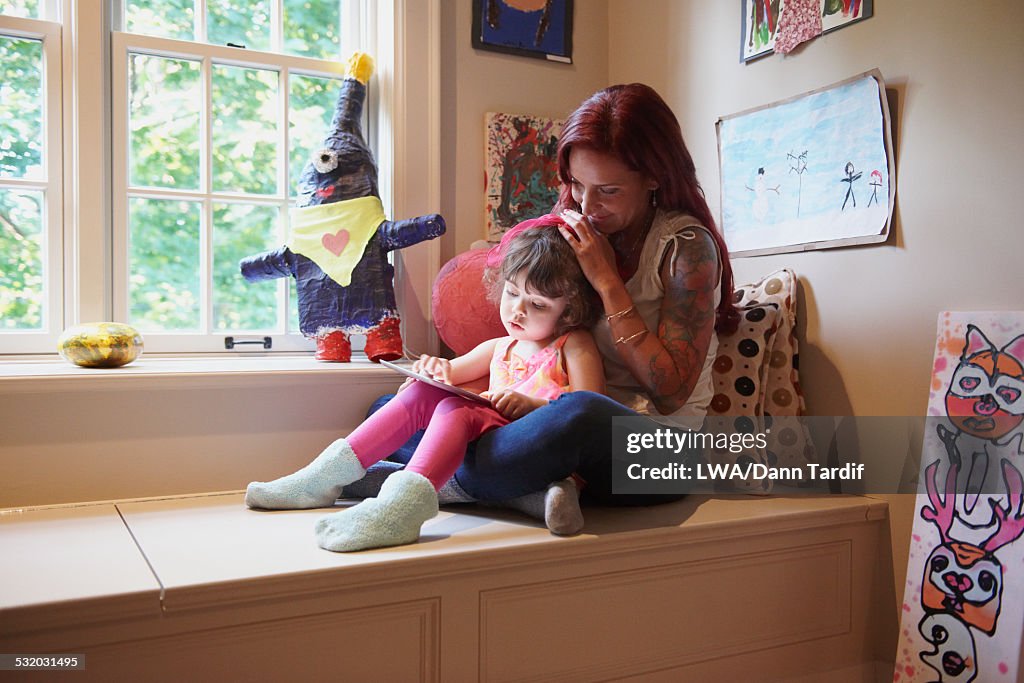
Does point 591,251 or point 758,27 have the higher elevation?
point 758,27

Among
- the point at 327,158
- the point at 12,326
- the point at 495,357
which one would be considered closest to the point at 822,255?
the point at 495,357

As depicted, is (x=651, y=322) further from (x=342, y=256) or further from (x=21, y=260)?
(x=21, y=260)

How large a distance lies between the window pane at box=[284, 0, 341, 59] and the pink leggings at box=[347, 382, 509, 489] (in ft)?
4.29

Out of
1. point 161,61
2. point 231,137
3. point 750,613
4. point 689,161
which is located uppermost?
point 161,61

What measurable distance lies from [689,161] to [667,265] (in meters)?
0.25

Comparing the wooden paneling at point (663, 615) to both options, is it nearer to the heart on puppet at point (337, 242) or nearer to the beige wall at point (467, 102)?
the heart on puppet at point (337, 242)

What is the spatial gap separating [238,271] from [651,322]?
1268mm

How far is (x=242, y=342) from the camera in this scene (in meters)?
2.37

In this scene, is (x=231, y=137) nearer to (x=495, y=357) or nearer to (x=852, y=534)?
(x=495, y=357)

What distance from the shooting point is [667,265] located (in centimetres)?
169

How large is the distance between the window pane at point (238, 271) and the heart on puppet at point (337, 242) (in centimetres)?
30

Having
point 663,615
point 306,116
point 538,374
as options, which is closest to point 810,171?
point 538,374

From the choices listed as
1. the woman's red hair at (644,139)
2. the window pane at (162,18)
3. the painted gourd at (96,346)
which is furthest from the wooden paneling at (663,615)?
the window pane at (162,18)

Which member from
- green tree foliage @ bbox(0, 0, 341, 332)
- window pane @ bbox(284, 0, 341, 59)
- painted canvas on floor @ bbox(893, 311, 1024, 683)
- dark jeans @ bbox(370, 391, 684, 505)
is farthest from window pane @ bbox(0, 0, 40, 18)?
painted canvas on floor @ bbox(893, 311, 1024, 683)
